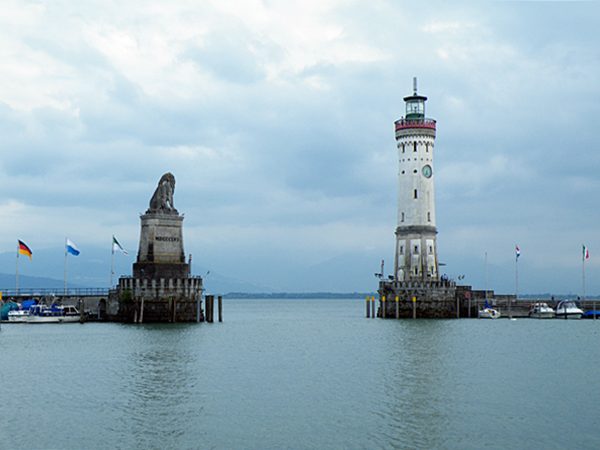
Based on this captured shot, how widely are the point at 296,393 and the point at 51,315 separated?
56.6m

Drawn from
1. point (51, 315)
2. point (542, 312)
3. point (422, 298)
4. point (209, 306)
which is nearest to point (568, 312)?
point (542, 312)

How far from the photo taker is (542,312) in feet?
367

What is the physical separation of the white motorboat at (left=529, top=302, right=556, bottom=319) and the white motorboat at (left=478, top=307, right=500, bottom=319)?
6565 millimetres

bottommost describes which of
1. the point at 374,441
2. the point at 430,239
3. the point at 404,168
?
the point at 374,441

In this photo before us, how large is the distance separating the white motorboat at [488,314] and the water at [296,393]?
32.0 meters

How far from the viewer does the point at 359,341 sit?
245 ft

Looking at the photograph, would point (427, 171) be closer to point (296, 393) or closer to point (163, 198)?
point (163, 198)

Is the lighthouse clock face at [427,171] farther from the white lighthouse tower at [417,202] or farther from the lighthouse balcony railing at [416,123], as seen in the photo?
the lighthouse balcony railing at [416,123]

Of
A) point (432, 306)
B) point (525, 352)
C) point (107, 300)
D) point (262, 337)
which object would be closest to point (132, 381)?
point (525, 352)

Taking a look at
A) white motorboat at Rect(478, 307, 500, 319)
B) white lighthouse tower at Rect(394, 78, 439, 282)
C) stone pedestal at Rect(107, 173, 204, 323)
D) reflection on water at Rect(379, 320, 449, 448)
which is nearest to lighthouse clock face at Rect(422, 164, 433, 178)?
white lighthouse tower at Rect(394, 78, 439, 282)

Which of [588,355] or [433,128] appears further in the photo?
[433,128]

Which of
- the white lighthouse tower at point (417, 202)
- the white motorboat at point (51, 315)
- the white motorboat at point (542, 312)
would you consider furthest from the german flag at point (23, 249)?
the white motorboat at point (542, 312)

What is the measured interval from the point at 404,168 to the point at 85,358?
5410 centimetres

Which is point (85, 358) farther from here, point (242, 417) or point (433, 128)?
point (433, 128)
